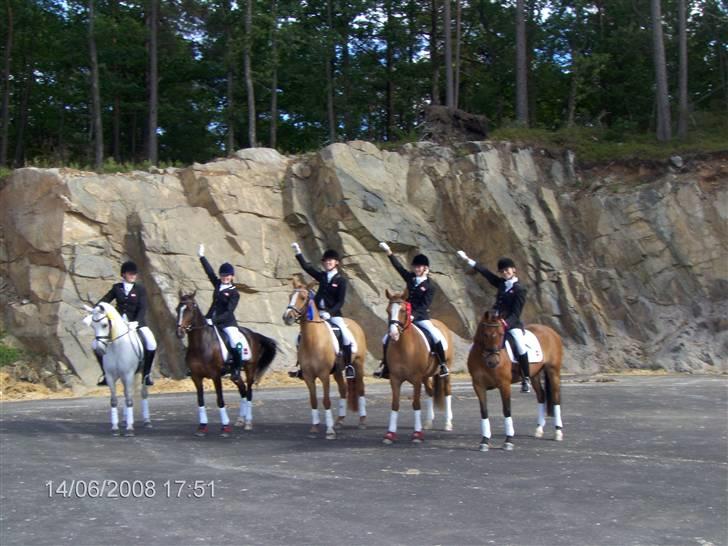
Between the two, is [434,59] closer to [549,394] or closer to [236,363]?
[236,363]

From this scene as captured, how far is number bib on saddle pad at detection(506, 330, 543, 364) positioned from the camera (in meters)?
14.1

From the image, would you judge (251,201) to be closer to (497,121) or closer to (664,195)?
(664,195)

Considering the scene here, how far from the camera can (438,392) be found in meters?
15.6

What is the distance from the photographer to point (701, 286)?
29656 mm

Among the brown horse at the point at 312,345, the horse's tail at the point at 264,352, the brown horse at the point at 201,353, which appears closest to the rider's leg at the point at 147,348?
the brown horse at the point at 201,353

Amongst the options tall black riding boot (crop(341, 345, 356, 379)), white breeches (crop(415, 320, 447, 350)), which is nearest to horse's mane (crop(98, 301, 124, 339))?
tall black riding boot (crop(341, 345, 356, 379))

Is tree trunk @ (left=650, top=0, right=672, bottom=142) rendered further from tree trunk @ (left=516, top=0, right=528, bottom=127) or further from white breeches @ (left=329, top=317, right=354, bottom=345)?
white breeches @ (left=329, top=317, right=354, bottom=345)

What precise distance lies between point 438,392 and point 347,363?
1737 mm

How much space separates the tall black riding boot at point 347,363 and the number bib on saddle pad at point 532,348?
3025 millimetres

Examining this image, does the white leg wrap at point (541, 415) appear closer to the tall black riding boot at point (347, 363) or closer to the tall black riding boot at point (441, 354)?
the tall black riding boot at point (441, 354)

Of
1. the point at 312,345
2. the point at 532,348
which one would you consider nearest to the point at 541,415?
the point at 532,348

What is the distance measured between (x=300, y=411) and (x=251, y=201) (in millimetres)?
13281

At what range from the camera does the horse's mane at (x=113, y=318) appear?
1510 cm

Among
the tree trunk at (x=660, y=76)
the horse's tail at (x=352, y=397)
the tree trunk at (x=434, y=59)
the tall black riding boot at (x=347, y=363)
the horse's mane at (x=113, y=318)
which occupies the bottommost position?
the horse's tail at (x=352, y=397)
